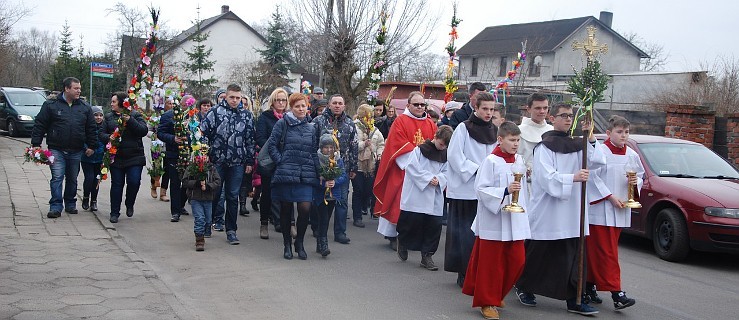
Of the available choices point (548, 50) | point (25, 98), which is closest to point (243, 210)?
point (25, 98)

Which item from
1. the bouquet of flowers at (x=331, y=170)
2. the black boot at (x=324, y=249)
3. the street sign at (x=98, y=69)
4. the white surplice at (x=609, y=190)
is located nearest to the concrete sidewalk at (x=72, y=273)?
the black boot at (x=324, y=249)

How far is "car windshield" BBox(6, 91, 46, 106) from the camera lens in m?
29.3

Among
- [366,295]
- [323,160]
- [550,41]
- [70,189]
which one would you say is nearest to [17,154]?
[70,189]

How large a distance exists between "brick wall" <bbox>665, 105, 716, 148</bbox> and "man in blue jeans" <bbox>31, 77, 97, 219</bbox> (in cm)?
1144

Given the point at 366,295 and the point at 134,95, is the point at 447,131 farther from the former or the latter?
the point at 134,95

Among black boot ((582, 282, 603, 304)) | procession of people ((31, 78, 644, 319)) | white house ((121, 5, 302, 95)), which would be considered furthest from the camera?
white house ((121, 5, 302, 95))

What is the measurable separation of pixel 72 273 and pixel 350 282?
2736mm

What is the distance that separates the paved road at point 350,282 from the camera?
6.83 metres

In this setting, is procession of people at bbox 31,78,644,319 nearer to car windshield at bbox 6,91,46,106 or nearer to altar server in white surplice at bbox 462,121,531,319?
altar server in white surplice at bbox 462,121,531,319

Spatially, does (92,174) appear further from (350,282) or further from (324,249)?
(350,282)

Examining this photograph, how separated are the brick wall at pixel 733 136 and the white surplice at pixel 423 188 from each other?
8704 millimetres

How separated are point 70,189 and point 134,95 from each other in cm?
166

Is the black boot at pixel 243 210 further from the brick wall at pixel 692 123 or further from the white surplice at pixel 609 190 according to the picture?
the brick wall at pixel 692 123

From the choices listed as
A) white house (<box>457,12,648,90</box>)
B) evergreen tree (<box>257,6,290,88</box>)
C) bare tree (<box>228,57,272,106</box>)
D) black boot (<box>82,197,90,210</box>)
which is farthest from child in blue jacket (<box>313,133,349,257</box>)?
evergreen tree (<box>257,6,290,88</box>)
